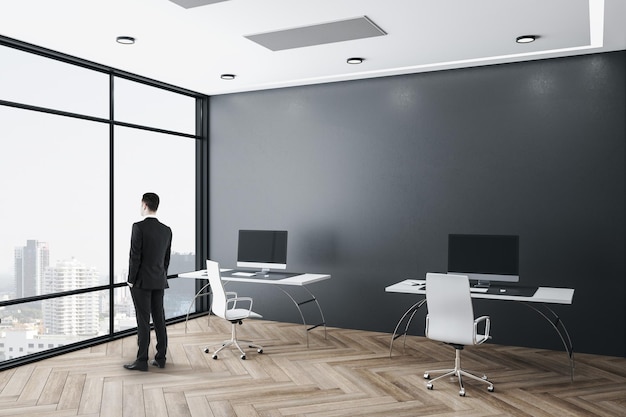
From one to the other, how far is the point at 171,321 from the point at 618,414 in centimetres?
493

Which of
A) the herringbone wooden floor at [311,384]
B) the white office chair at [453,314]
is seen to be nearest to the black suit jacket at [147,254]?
the herringbone wooden floor at [311,384]

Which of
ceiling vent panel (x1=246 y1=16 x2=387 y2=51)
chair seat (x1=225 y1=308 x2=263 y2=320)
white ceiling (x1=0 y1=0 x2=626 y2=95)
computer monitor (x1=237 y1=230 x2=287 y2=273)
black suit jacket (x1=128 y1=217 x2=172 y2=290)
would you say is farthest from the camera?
computer monitor (x1=237 y1=230 x2=287 y2=273)

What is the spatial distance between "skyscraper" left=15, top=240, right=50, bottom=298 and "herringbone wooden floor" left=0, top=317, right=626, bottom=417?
0.68 meters

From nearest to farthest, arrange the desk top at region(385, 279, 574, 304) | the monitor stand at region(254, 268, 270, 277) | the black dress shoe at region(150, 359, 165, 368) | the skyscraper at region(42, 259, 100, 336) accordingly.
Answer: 1. the desk top at region(385, 279, 574, 304)
2. the black dress shoe at region(150, 359, 165, 368)
3. the skyscraper at region(42, 259, 100, 336)
4. the monitor stand at region(254, 268, 270, 277)

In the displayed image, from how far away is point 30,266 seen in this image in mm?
5465

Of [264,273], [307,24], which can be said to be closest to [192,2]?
[307,24]

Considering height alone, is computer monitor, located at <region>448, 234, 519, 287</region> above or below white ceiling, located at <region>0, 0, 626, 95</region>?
below

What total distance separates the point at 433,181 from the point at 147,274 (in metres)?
3.18

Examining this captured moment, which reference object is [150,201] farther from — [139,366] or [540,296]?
[540,296]

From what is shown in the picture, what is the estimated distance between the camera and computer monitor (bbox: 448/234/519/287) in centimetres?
543

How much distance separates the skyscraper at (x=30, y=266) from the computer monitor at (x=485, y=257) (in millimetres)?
3834

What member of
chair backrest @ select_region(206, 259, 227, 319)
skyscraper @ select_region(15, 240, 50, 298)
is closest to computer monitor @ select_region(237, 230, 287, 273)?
chair backrest @ select_region(206, 259, 227, 319)

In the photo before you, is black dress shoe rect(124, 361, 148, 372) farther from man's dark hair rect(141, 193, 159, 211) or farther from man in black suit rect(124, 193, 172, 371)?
man's dark hair rect(141, 193, 159, 211)

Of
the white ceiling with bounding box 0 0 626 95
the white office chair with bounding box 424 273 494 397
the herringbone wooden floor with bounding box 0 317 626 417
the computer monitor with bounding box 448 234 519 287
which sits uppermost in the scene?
the white ceiling with bounding box 0 0 626 95
